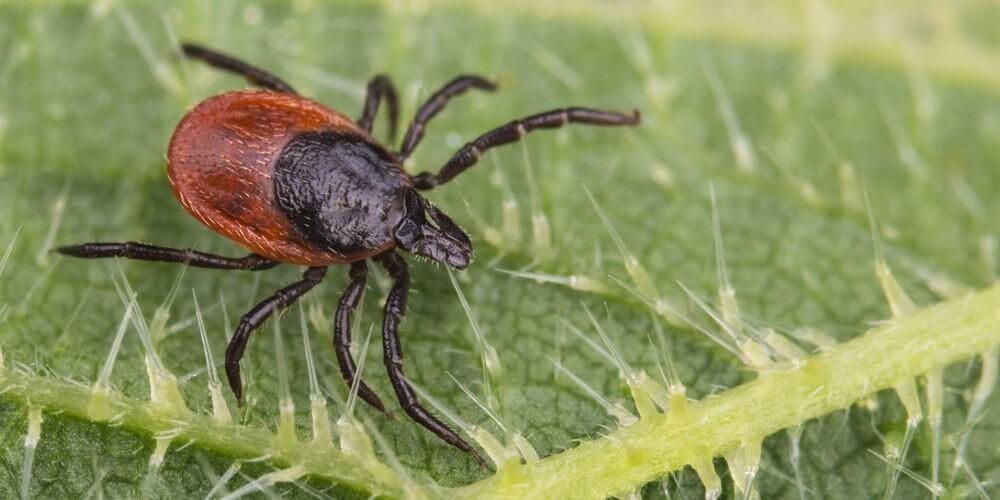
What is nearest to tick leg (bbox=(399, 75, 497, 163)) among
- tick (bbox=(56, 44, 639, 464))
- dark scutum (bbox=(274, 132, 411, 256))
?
tick (bbox=(56, 44, 639, 464))

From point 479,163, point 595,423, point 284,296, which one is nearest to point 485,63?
point 479,163

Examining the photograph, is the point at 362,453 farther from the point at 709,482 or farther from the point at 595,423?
the point at 709,482

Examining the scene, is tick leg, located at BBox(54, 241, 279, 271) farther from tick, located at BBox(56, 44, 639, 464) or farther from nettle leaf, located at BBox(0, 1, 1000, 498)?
nettle leaf, located at BBox(0, 1, 1000, 498)

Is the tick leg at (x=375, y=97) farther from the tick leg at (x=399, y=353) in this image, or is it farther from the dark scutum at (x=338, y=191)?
the tick leg at (x=399, y=353)

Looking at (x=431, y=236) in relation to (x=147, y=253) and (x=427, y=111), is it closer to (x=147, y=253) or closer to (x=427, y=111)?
(x=427, y=111)

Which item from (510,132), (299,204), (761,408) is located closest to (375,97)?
(510,132)

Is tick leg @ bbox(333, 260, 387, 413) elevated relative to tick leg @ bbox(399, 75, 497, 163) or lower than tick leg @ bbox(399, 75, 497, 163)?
lower
